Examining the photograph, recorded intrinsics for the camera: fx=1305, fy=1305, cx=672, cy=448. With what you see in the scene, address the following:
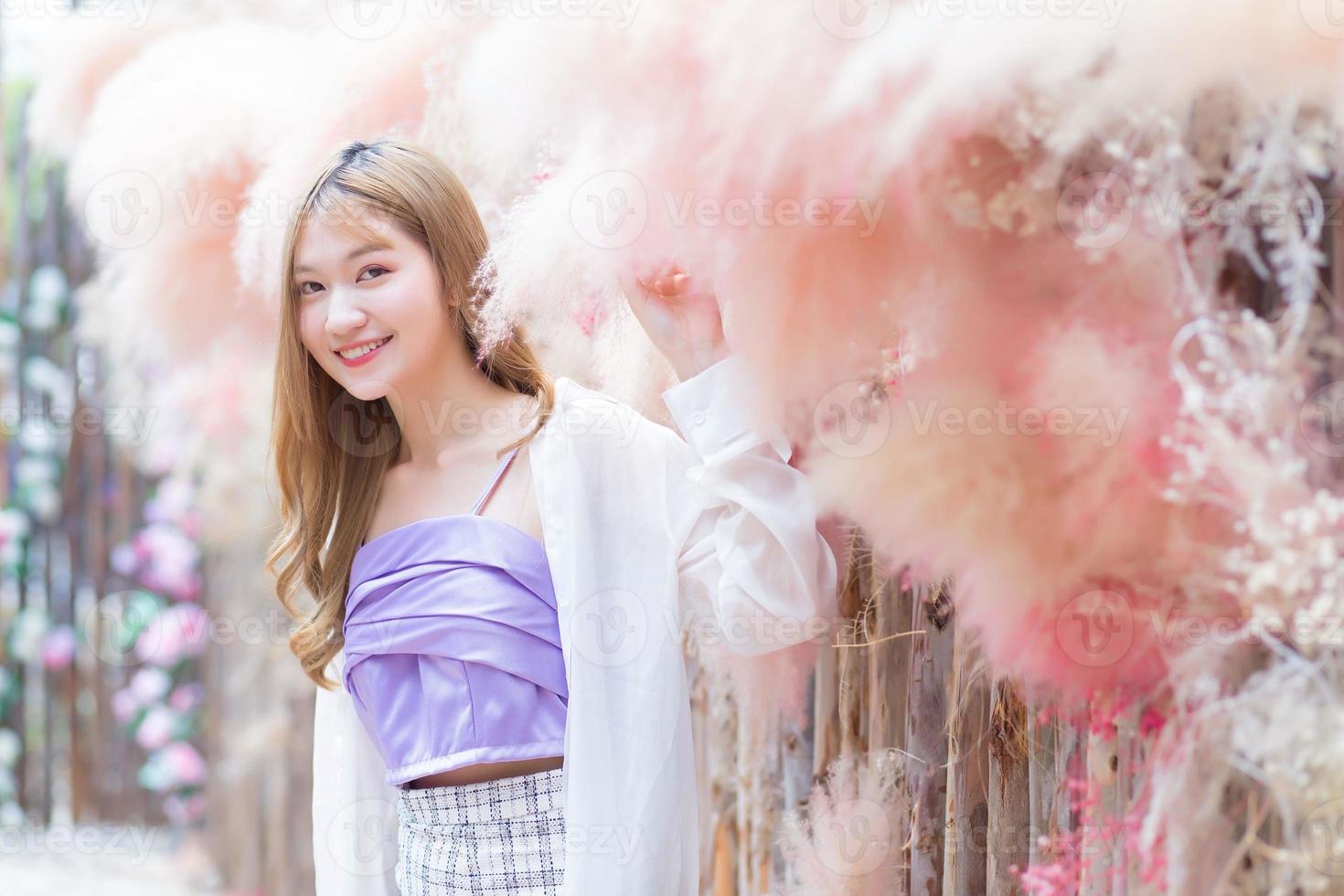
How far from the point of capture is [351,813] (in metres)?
1.53

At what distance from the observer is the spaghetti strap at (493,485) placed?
1375 millimetres

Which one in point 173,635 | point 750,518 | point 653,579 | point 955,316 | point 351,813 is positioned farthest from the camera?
point 173,635

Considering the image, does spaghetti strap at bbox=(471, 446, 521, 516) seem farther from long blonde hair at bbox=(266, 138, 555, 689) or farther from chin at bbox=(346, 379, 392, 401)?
chin at bbox=(346, 379, 392, 401)

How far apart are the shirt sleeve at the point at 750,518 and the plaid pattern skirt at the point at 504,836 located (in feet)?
0.83

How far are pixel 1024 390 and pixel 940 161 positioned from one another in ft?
0.58

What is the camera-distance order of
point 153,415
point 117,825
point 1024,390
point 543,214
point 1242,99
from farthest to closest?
point 117,825, point 153,415, point 543,214, point 1024,390, point 1242,99

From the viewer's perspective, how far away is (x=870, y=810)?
137cm

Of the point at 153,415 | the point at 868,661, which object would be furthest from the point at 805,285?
the point at 153,415

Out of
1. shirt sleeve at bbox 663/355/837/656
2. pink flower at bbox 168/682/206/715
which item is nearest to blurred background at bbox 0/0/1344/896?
shirt sleeve at bbox 663/355/837/656

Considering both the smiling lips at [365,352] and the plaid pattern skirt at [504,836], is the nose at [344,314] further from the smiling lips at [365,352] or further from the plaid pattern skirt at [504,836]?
the plaid pattern skirt at [504,836]

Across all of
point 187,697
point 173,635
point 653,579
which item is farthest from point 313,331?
point 187,697

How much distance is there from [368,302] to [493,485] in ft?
0.76

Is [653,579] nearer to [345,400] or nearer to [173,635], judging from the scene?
[345,400]

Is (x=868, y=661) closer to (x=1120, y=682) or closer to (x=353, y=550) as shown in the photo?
(x=1120, y=682)
